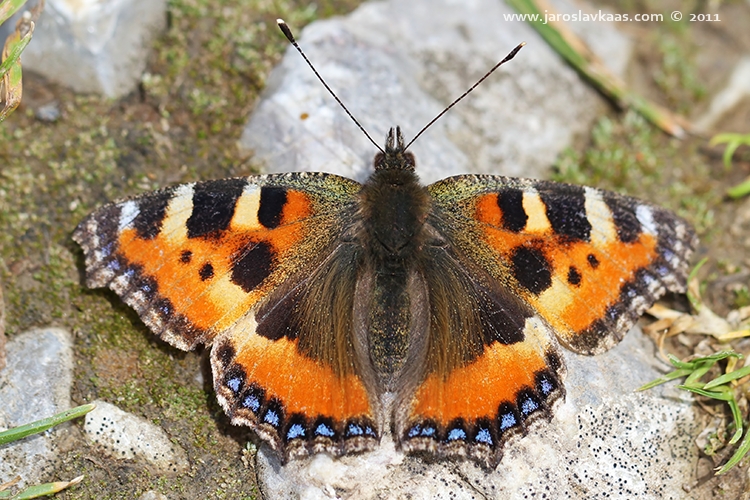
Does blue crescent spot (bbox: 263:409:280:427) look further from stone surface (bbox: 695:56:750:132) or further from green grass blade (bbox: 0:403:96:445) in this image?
stone surface (bbox: 695:56:750:132)

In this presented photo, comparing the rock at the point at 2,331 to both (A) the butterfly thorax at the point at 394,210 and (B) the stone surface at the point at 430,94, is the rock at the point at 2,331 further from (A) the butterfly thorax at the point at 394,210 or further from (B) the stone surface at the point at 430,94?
(A) the butterfly thorax at the point at 394,210

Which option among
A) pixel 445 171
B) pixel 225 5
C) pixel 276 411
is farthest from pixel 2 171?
pixel 445 171

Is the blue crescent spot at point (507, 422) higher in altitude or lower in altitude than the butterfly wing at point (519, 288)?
lower

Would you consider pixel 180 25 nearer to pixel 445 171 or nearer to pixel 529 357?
pixel 445 171

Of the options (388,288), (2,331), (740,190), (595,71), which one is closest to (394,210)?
(388,288)

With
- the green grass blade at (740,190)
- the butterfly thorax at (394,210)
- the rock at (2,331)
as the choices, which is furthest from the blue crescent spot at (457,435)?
the green grass blade at (740,190)

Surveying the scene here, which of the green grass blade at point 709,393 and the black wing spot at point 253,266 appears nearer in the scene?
the black wing spot at point 253,266

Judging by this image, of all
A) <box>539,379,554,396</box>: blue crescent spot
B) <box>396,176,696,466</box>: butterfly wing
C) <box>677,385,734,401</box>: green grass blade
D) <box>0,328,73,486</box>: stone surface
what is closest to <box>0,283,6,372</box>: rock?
<box>0,328,73,486</box>: stone surface
